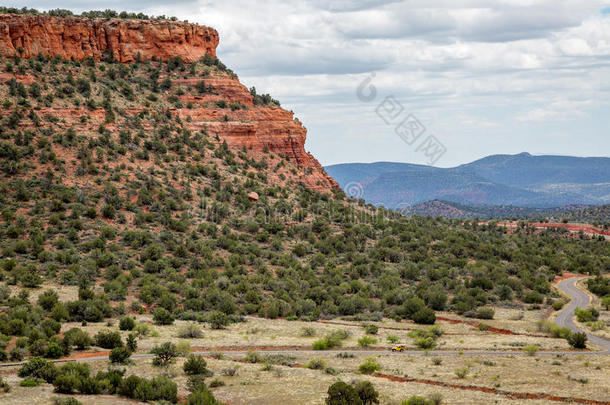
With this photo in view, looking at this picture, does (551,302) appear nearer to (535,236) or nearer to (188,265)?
(188,265)

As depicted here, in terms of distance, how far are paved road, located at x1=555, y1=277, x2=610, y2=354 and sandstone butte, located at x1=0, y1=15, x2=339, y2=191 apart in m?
28.9

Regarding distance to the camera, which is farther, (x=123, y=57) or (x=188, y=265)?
(x=123, y=57)

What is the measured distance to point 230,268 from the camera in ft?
171

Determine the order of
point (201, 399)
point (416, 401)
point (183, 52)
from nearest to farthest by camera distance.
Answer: point (201, 399) → point (416, 401) → point (183, 52)

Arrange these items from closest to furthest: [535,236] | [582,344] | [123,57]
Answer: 1. [582,344]
2. [123,57]
3. [535,236]

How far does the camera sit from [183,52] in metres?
76.0

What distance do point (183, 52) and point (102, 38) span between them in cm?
949

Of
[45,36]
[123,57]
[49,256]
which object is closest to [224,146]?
[123,57]

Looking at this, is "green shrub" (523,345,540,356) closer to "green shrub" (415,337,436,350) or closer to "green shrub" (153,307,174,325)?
"green shrub" (415,337,436,350)

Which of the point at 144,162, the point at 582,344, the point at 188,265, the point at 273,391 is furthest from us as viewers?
the point at 144,162

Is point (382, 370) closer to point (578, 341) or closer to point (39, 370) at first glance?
point (578, 341)

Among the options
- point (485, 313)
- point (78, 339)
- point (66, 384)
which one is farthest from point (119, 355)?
point (485, 313)

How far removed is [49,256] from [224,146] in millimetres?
27237

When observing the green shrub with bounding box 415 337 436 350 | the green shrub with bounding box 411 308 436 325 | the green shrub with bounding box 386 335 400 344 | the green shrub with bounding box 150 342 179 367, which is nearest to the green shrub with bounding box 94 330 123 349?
the green shrub with bounding box 150 342 179 367
